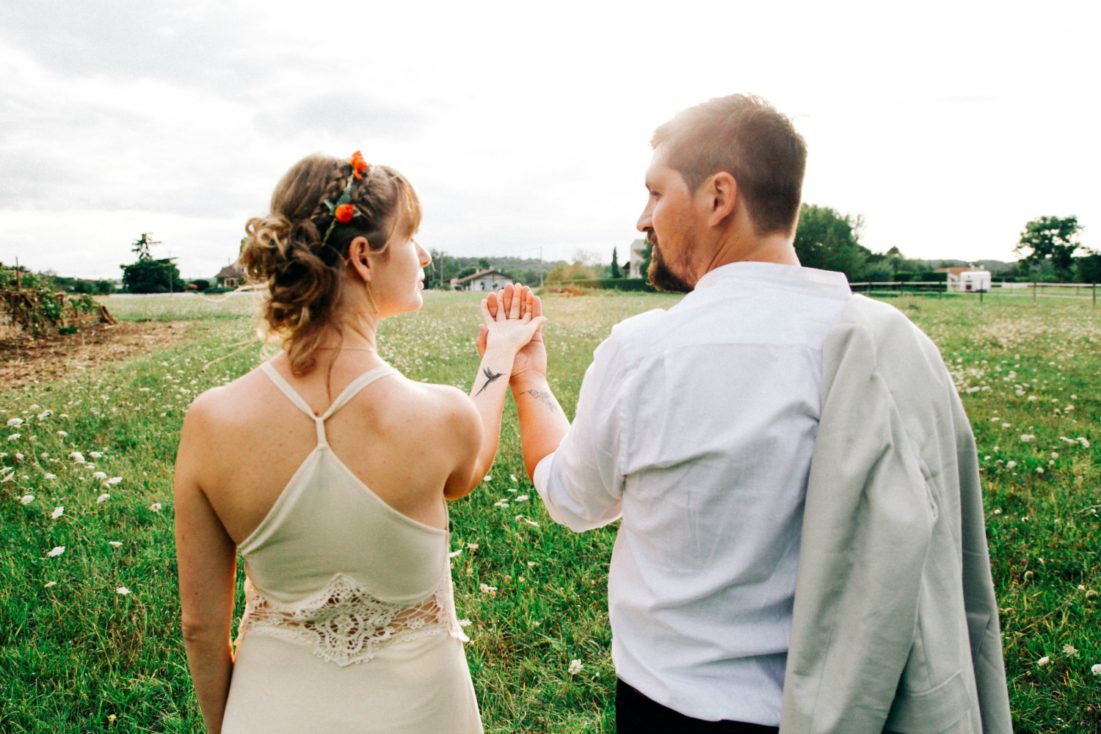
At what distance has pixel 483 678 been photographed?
3178 millimetres

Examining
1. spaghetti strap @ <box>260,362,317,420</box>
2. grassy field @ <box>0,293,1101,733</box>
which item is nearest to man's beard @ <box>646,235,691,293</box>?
spaghetti strap @ <box>260,362,317,420</box>

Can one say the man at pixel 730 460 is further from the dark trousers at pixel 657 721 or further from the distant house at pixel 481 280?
the distant house at pixel 481 280

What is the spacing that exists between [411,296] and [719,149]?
0.89 metres

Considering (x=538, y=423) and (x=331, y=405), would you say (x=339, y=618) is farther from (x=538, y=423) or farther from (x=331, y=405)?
(x=538, y=423)

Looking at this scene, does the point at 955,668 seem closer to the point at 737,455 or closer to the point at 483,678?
the point at 737,455

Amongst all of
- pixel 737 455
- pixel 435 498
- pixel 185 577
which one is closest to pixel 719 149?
pixel 737 455

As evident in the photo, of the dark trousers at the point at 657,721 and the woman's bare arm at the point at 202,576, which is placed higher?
the woman's bare arm at the point at 202,576

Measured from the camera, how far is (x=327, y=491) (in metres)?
1.50

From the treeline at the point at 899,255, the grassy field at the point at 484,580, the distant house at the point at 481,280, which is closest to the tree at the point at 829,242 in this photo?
the treeline at the point at 899,255

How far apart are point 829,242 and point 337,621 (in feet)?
252

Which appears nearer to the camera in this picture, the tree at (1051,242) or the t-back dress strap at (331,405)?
the t-back dress strap at (331,405)

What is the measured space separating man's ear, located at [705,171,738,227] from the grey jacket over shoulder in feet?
1.29

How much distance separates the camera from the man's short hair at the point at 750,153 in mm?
1596

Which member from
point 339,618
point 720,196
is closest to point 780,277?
point 720,196
